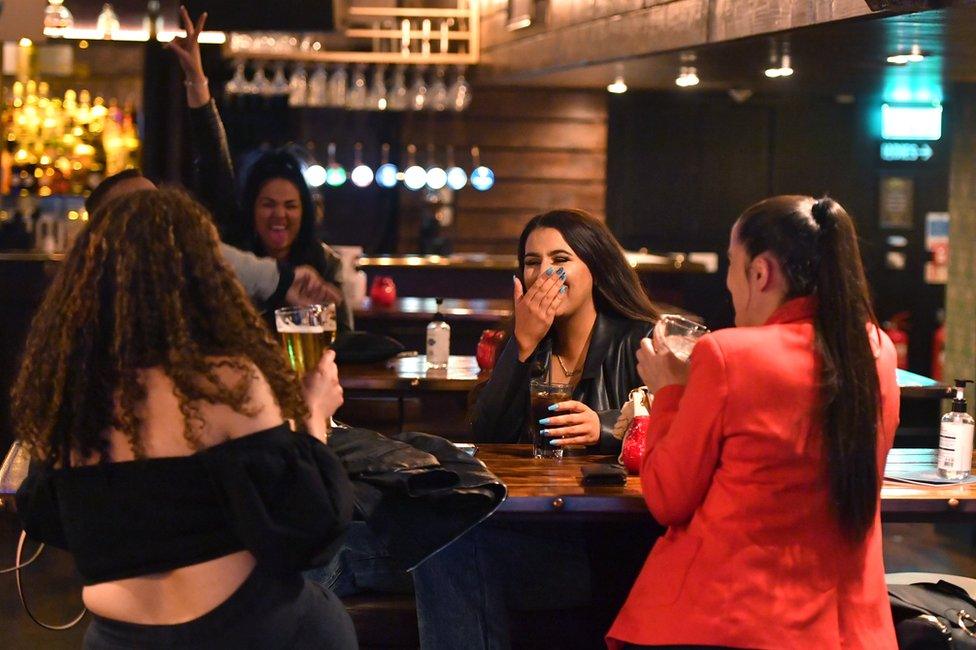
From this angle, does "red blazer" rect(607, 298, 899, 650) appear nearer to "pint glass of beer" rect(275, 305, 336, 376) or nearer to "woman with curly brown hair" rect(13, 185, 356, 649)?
"woman with curly brown hair" rect(13, 185, 356, 649)

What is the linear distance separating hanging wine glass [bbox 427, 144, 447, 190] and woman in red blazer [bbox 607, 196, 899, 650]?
8.55m

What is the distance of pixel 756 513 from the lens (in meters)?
2.35

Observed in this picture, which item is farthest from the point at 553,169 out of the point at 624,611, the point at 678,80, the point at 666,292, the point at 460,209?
the point at 624,611

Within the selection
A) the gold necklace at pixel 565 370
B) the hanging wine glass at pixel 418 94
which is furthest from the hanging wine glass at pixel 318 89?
the gold necklace at pixel 565 370

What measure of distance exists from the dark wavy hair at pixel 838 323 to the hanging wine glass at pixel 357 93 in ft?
25.6

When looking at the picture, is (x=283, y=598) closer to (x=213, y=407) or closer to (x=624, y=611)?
(x=213, y=407)

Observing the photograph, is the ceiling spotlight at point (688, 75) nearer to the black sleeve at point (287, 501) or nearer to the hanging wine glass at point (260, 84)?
the hanging wine glass at point (260, 84)

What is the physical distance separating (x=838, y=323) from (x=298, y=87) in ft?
26.1

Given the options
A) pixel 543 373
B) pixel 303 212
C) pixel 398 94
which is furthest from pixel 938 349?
pixel 543 373

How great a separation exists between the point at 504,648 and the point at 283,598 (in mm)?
973

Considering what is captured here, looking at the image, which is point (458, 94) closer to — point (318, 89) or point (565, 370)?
point (318, 89)

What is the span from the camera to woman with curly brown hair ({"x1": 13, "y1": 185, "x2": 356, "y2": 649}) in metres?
2.01

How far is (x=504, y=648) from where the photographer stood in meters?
2.97

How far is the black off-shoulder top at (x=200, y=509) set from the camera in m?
2.00
